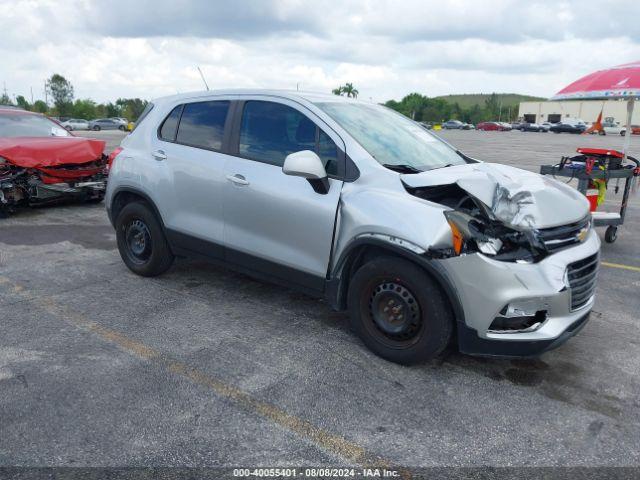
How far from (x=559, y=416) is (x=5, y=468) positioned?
2.91m

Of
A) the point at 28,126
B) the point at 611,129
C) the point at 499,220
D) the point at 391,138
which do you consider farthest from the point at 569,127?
the point at 499,220

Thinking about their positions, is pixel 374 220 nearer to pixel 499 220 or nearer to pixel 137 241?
pixel 499 220

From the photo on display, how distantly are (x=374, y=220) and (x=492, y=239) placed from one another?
737 mm

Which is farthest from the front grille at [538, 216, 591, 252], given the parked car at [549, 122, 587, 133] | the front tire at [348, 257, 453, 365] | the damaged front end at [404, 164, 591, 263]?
the parked car at [549, 122, 587, 133]

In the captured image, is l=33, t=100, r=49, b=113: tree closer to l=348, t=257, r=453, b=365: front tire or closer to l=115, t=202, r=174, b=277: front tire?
l=115, t=202, r=174, b=277: front tire

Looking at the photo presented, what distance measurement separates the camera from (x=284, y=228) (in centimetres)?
402

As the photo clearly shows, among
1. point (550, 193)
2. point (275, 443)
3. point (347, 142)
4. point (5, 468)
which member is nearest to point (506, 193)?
point (550, 193)

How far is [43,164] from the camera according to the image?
797 centimetres

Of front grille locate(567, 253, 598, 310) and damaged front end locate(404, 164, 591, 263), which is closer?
damaged front end locate(404, 164, 591, 263)

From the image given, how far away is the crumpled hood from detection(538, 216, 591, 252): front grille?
4 cm

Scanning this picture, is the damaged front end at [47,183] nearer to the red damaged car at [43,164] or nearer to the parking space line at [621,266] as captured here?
the red damaged car at [43,164]

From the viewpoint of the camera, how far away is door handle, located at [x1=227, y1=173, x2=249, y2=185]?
4.23 meters

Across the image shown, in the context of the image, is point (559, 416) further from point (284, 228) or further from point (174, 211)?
point (174, 211)

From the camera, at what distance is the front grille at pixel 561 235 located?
10.9 ft
